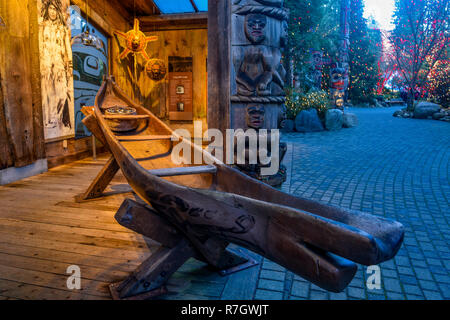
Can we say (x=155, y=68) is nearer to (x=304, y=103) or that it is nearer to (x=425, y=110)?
(x=304, y=103)

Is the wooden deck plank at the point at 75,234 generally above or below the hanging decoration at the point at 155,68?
below

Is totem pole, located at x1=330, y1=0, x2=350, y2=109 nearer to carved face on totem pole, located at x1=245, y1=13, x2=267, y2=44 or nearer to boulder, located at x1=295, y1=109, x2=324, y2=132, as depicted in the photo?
boulder, located at x1=295, y1=109, x2=324, y2=132

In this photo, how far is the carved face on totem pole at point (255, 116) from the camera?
3707 mm

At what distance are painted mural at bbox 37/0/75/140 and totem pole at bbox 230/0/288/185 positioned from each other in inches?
137

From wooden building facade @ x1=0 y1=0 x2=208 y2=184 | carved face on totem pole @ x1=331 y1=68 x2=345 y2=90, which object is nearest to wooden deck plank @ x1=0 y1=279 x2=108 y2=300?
wooden building facade @ x1=0 y1=0 x2=208 y2=184

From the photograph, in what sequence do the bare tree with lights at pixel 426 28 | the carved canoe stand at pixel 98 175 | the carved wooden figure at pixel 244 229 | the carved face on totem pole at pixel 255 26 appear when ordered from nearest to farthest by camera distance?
the carved wooden figure at pixel 244 229
the carved face on totem pole at pixel 255 26
the carved canoe stand at pixel 98 175
the bare tree with lights at pixel 426 28

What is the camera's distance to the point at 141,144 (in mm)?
4273

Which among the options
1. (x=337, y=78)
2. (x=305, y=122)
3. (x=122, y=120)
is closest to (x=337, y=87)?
(x=337, y=78)

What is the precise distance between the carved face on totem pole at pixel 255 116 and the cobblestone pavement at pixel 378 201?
3.96ft

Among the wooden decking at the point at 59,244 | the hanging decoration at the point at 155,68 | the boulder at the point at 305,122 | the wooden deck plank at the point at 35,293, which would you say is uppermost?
the hanging decoration at the point at 155,68

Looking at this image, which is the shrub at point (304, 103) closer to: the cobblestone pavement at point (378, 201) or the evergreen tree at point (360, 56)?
the cobblestone pavement at point (378, 201)

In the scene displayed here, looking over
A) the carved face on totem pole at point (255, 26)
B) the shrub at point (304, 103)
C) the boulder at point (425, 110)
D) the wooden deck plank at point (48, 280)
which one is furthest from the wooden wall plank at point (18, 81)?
the boulder at point (425, 110)

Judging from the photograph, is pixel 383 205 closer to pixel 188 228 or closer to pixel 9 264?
pixel 188 228

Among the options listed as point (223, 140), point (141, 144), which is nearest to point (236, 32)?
point (223, 140)
